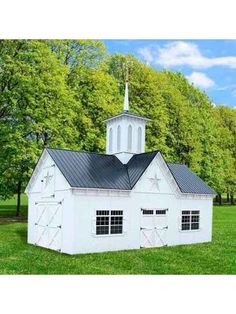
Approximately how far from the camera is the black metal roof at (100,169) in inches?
772

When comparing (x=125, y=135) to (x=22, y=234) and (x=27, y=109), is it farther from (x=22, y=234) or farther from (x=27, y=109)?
(x=27, y=109)

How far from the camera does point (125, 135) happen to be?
23.2 m

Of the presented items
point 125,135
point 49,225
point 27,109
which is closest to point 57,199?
point 49,225

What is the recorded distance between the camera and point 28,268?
52.5ft

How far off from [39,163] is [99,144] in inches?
429

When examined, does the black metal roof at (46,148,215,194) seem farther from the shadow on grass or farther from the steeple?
the shadow on grass

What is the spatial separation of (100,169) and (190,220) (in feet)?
19.4

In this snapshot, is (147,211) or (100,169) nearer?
(100,169)

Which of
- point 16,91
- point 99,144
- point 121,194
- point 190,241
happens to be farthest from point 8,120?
point 190,241

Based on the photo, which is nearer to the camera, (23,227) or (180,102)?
(23,227)

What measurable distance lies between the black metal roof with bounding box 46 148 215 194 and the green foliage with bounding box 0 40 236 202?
7.47 metres

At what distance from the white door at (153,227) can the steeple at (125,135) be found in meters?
3.12

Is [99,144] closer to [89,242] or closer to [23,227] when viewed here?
[23,227]

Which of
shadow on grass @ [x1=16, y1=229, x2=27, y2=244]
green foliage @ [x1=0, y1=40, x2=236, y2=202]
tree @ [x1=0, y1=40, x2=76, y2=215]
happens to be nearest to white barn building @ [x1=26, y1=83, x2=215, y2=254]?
shadow on grass @ [x1=16, y1=229, x2=27, y2=244]
